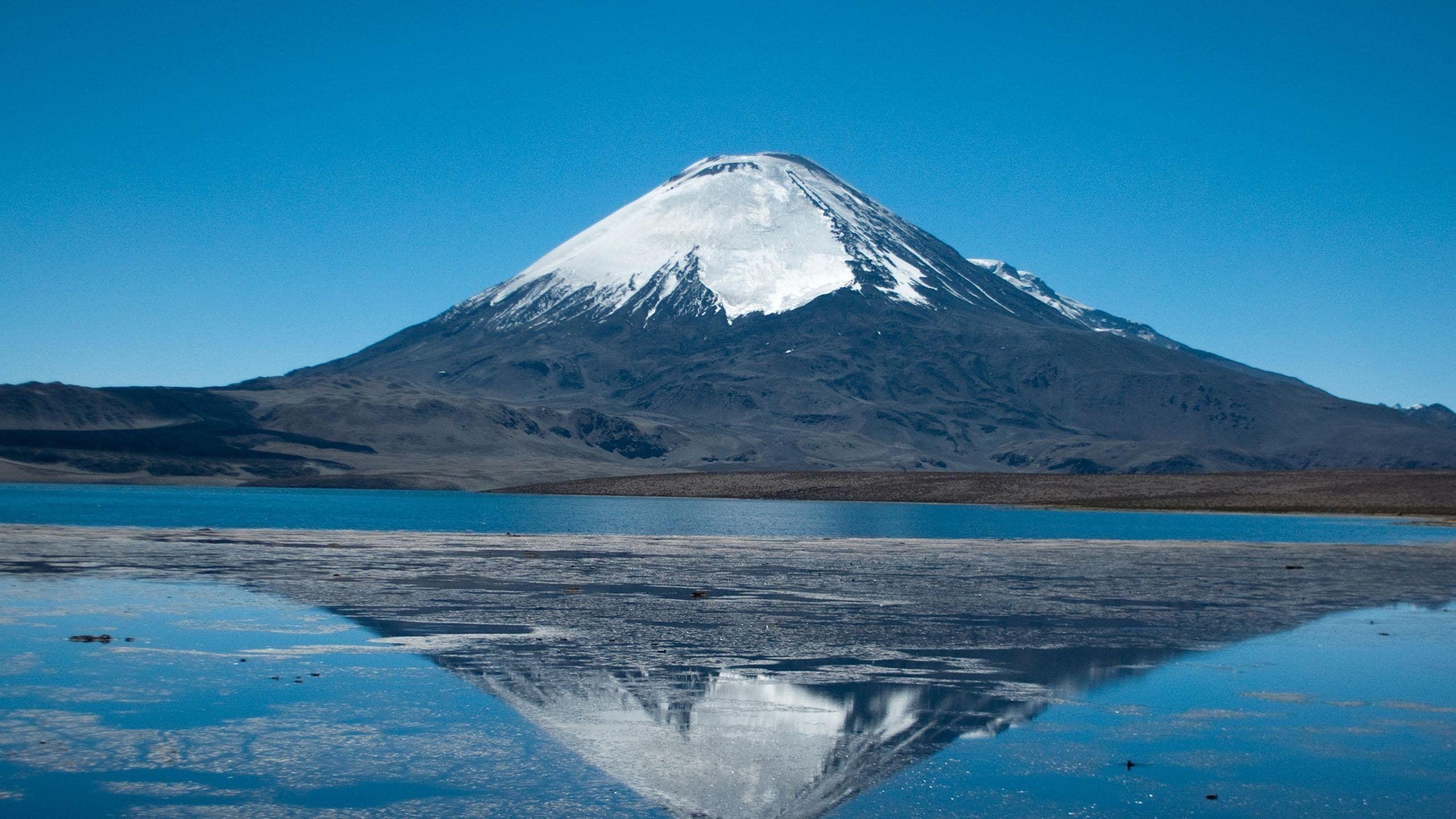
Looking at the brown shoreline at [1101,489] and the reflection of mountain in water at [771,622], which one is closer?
the reflection of mountain in water at [771,622]

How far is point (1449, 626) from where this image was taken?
73.7ft

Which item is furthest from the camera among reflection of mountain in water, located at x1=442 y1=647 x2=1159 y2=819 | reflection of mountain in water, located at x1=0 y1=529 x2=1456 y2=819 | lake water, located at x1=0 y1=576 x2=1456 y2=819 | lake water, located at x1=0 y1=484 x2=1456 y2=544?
lake water, located at x1=0 y1=484 x2=1456 y2=544

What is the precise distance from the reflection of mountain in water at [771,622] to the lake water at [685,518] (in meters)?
15.1

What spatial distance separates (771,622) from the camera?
851 inches

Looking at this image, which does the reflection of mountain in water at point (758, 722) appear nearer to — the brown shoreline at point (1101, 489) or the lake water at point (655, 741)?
the lake water at point (655, 741)

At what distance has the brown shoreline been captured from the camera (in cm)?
9606

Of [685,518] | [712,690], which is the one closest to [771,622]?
[712,690]

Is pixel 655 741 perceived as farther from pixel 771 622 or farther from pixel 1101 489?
pixel 1101 489

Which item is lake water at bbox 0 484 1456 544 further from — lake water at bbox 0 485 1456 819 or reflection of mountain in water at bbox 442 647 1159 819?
reflection of mountain in water at bbox 442 647 1159 819

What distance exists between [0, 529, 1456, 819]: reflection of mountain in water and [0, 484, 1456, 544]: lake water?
49.5ft

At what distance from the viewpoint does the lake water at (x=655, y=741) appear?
34.1 ft

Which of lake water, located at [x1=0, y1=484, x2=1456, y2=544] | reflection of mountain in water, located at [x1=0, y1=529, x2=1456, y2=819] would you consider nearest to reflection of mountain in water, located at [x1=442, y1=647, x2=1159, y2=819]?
reflection of mountain in water, located at [x1=0, y1=529, x2=1456, y2=819]

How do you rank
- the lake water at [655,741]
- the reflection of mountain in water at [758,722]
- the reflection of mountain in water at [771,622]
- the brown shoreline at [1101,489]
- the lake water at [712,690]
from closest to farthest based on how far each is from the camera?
1. the lake water at [655,741]
2. the lake water at [712,690]
3. the reflection of mountain in water at [758,722]
4. the reflection of mountain in water at [771,622]
5. the brown shoreline at [1101,489]

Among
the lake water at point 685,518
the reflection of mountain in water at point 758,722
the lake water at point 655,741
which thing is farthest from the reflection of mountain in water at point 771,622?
the lake water at point 685,518
